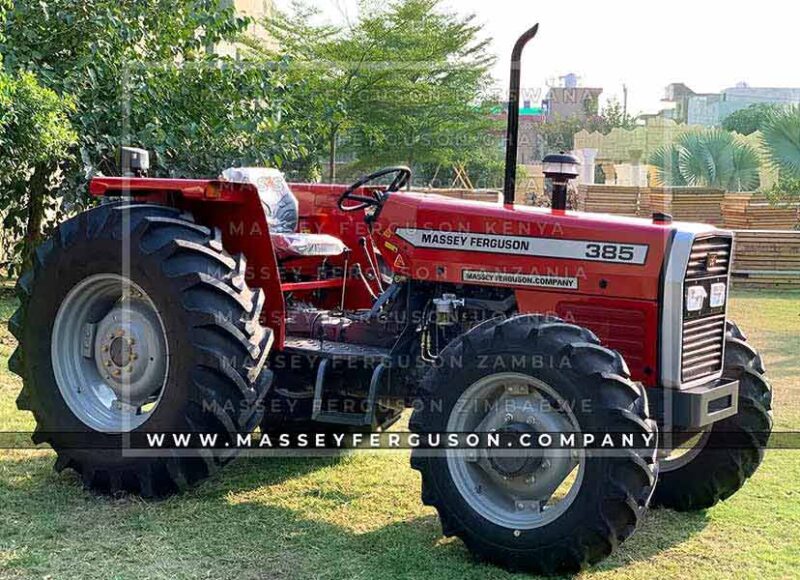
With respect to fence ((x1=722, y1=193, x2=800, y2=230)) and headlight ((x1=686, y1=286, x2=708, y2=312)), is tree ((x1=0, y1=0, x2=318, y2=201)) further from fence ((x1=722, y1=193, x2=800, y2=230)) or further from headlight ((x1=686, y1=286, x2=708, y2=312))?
fence ((x1=722, y1=193, x2=800, y2=230))

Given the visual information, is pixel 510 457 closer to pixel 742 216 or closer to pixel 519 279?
pixel 519 279

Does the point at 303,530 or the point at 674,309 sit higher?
the point at 674,309

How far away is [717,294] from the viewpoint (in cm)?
455

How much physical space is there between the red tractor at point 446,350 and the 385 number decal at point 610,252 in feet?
0.03

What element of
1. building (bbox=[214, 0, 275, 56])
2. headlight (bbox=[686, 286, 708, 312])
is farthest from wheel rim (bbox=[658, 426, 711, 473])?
building (bbox=[214, 0, 275, 56])

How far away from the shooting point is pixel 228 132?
1159cm

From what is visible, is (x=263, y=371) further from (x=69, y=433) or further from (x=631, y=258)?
(x=631, y=258)

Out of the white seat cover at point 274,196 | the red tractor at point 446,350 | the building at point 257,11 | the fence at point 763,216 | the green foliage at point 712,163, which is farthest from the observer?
the green foliage at point 712,163

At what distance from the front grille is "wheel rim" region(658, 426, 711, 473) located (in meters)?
0.42

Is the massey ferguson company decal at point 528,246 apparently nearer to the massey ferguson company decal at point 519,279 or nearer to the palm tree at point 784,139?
the massey ferguson company decal at point 519,279

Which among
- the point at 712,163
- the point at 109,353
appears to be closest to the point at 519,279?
the point at 109,353

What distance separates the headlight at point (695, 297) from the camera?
171 inches

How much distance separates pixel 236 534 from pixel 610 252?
2199mm

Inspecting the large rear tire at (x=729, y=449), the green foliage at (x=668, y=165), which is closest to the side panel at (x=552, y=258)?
the large rear tire at (x=729, y=449)
